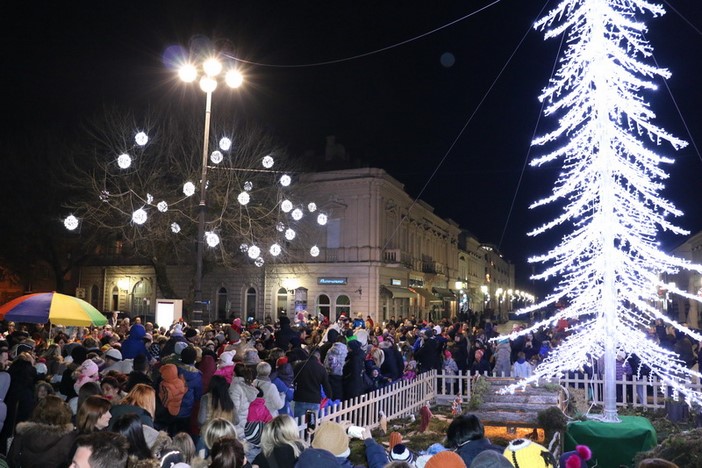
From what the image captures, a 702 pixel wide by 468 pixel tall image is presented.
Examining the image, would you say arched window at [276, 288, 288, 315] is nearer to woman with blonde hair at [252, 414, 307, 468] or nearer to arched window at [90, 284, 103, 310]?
arched window at [90, 284, 103, 310]

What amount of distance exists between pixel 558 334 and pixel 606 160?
12506 mm

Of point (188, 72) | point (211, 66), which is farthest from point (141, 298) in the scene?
point (211, 66)

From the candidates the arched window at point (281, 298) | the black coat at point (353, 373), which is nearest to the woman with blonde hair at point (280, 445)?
the black coat at point (353, 373)

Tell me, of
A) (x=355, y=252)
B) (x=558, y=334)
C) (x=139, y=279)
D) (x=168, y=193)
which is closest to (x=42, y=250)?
(x=139, y=279)

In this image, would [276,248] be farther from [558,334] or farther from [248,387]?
[248,387]

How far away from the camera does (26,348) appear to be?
9.35 meters

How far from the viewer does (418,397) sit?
13.5 m

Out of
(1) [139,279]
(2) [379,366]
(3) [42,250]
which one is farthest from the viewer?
(1) [139,279]

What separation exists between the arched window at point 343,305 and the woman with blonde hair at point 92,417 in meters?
31.2

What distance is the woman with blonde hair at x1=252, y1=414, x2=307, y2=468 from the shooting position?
4.62 meters

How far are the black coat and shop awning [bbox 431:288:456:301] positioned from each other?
134ft

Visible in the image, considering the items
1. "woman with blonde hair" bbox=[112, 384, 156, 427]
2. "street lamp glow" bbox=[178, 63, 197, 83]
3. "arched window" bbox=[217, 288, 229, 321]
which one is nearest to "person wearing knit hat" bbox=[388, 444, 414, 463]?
"woman with blonde hair" bbox=[112, 384, 156, 427]

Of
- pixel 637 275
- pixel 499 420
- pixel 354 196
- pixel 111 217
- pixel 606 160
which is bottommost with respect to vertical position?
pixel 499 420

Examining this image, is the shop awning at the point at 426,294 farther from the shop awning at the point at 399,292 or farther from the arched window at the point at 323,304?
the arched window at the point at 323,304
